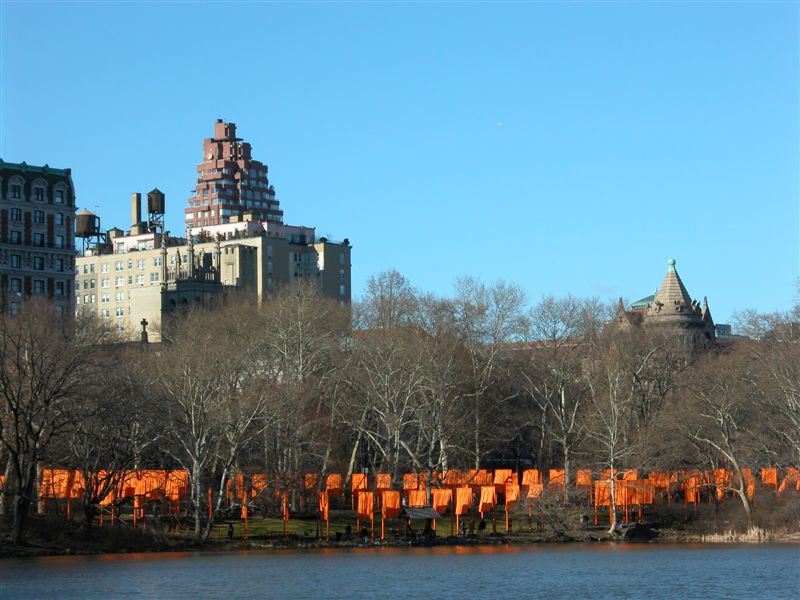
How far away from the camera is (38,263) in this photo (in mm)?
169625

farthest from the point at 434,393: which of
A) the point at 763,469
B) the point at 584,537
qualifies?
the point at 763,469

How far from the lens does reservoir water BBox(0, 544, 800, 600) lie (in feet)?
240

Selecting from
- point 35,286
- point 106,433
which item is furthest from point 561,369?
point 35,286

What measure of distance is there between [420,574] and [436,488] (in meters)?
31.5

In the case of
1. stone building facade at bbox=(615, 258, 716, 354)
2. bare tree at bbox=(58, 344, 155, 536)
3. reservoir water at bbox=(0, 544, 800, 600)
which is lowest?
reservoir water at bbox=(0, 544, 800, 600)

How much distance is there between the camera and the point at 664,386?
433 ft

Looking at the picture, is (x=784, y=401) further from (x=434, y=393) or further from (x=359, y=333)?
(x=359, y=333)

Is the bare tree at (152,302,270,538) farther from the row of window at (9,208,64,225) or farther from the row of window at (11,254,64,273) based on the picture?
the row of window at (9,208,64,225)

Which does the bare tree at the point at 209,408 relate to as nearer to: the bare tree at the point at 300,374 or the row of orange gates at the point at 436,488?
the row of orange gates at the point at 436,488

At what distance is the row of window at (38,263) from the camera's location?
16738 centimetres

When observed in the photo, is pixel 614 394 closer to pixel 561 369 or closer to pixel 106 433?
pixel 561 369

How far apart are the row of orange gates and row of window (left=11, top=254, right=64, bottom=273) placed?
62.2 meters

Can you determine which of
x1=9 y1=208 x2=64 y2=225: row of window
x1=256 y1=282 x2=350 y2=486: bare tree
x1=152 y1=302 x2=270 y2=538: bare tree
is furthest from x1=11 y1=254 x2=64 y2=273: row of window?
x1=152 y1=302 x2=270 y2=538: bare tree

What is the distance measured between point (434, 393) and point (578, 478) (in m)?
12.2
